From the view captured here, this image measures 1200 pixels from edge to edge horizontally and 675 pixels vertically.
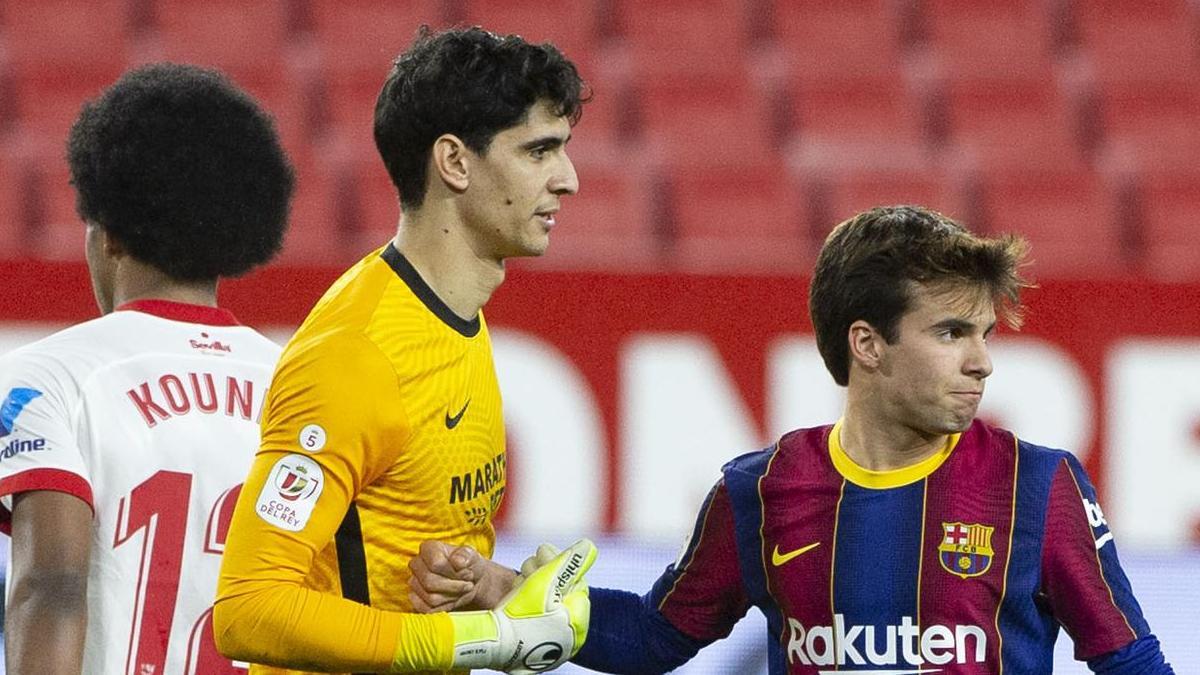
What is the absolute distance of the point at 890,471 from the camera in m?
2.62

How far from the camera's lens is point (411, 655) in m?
2.34

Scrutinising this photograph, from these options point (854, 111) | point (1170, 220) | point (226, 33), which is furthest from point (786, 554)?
point (226, 33)

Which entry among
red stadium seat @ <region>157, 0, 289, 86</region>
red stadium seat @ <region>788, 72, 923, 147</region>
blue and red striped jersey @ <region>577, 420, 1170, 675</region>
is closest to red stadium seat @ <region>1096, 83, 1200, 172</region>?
red stadium seat @ <region>788, 72, 923, 147</region>

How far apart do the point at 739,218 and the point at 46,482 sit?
14.4ft

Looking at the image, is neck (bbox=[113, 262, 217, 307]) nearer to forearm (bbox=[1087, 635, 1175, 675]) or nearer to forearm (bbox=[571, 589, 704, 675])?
forearm (bbox=[571, 589, 704, 675])

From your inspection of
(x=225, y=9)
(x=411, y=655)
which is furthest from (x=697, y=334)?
(x=225, y=9)

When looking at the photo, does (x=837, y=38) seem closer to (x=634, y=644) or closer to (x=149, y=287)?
(x=634, y=644)

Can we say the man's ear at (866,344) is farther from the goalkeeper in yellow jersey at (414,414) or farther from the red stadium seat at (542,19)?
the red stadium seat at (542,19)

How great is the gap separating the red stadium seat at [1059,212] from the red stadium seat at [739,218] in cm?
76

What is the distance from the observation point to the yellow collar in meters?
2.60

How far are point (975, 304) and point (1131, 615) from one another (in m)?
0.49

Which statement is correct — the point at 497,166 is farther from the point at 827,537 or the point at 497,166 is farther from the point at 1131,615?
the point at 1131,615

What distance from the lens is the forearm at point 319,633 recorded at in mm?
2289

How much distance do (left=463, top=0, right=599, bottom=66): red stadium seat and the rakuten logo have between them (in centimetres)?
511
